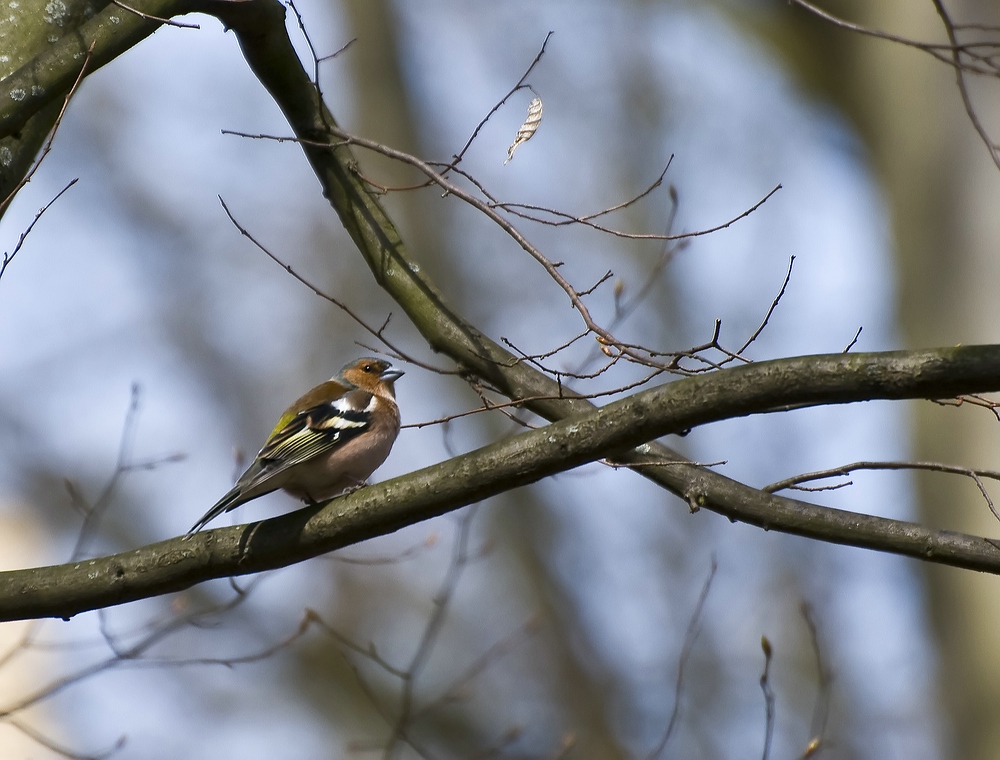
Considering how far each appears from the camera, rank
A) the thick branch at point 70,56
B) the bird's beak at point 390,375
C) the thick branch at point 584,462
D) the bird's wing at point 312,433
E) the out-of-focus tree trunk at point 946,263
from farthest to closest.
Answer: the out-of-focus tree trunk at point 946,263, the bird's beak at point 390,375, the bird's wing at point 312,433, the thick branch at point 70,56, the thick branch at point 584,462

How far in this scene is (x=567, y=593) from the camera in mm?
11938

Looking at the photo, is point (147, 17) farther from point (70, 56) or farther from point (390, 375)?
point (390, 375)

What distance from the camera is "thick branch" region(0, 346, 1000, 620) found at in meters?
2.87

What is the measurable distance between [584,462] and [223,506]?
1.67 meters

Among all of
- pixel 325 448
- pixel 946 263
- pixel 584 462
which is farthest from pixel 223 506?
pixel 946 263

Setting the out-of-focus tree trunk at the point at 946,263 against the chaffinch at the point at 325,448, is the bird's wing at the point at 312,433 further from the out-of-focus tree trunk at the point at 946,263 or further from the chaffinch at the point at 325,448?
the out-of-focus tree trunk at the point at 946,263

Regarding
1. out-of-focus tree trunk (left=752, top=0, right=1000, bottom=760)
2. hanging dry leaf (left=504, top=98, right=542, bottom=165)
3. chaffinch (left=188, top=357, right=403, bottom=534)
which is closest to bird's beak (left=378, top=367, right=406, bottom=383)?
chaffinch (left=188, top=357, right=403, bottom=534)

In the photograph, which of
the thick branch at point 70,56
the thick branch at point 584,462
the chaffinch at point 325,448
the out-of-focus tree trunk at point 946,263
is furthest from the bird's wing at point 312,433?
the out-of-focus tree trunk at point 946,263

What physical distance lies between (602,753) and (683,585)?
8.55 feet

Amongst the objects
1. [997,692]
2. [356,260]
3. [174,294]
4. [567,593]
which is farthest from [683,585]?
[174,294]

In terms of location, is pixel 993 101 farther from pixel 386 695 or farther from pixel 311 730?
pixel 311 730

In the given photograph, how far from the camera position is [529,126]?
3.76 metres

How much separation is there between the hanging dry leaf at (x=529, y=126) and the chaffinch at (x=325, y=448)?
1.81 metres

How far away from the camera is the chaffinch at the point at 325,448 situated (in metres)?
4.61
